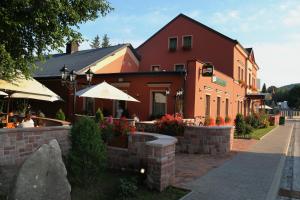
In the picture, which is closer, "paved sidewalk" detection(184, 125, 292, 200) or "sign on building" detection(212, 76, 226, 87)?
"paved sidewalk" detection(184, 125, 292, 200)

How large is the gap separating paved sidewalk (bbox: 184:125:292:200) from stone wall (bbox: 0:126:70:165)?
3.78 meters

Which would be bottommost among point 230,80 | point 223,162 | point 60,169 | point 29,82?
point 223,162

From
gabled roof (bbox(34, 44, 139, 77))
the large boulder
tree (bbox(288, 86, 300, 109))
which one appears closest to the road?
the large boulder

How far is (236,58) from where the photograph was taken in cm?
2933

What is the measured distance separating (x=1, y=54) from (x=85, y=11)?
9.25 ft

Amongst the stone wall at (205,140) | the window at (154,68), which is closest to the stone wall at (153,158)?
the stone wall at (205,140)

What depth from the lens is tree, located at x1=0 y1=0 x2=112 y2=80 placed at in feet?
26.3

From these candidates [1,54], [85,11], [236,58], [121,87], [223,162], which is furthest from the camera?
[236,58]

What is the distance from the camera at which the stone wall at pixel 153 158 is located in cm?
702

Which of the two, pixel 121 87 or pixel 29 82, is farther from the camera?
pixel 121 87

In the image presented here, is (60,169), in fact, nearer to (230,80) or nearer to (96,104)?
(96,104)

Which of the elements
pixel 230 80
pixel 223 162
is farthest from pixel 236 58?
pixel 223 162

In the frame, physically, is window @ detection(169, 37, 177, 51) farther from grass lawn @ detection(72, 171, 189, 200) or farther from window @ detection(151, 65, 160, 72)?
grass lawn @ detection(72, 171, 189, 200)

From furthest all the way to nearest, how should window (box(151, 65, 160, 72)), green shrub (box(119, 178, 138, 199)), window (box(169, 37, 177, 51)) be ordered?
window (box(151, 65, 160, 72))
window (box(169, 37, 177, 51))
green shrub (box(119, 178, 138, 199))
